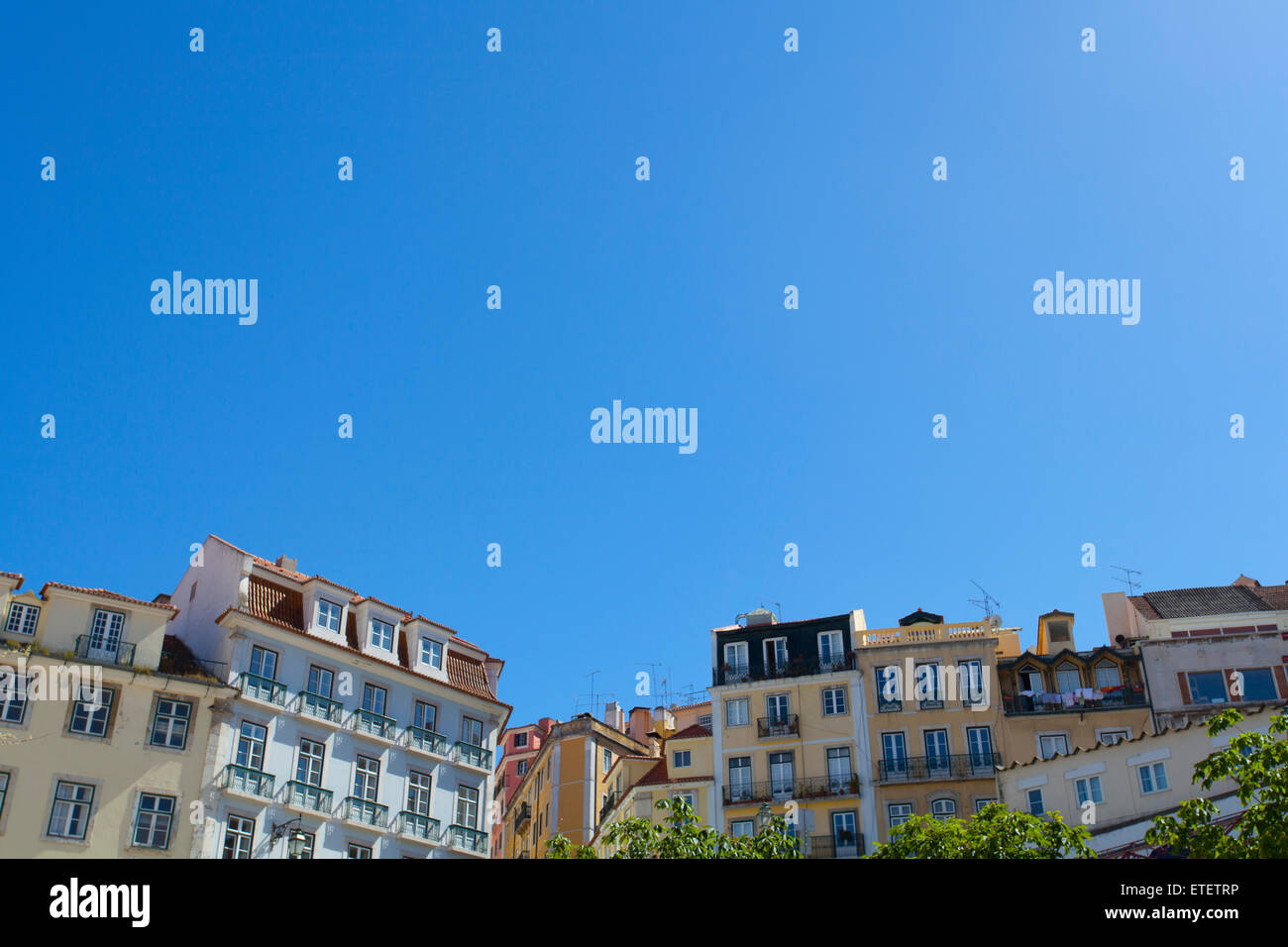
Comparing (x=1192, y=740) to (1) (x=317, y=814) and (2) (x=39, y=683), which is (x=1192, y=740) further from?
(2) (x=39, y=683)

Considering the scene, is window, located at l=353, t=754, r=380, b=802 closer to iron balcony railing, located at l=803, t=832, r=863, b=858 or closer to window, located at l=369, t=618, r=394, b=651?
window, located at l=369, t=618, r=394, b=651

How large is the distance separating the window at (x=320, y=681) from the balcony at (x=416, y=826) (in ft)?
19.6

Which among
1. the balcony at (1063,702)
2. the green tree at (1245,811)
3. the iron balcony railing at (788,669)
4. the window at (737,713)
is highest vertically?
the iron balcony railing at (788,669)

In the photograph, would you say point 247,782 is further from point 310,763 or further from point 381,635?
point 381,635

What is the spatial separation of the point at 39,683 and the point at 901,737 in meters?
37.9

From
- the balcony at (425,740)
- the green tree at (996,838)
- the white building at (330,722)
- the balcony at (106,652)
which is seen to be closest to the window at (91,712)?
the balcony at (106,652)

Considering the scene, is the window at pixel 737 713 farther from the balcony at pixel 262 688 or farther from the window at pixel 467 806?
the balcony at pixel 262 688

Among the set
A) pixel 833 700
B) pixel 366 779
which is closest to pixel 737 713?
pixel 833 700

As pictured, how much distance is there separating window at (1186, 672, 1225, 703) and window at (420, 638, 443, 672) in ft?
115

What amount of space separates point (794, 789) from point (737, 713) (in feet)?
17.2

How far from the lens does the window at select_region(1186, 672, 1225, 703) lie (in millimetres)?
54781

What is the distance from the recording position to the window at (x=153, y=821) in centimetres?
4144
